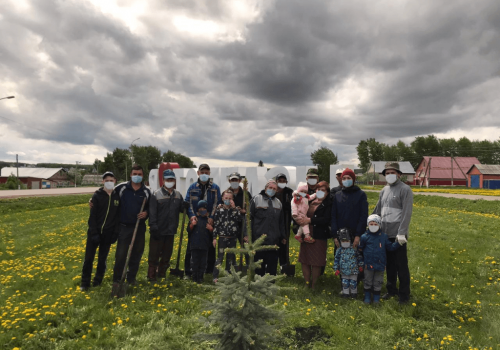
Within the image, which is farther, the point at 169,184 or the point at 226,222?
the point at 169,184

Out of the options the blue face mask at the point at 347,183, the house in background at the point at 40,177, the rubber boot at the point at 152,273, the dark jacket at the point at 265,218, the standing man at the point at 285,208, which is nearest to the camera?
the blue face mask at the point at 347,183

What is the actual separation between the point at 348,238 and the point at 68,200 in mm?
30416

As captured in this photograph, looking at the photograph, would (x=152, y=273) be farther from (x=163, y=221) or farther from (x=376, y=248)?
(x=376, y=248)

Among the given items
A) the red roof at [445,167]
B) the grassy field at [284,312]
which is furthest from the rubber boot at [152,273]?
the red roof at [445,167]

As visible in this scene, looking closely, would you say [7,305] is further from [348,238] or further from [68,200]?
[68,200]

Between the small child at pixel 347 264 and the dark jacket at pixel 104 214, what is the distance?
15.8 ft

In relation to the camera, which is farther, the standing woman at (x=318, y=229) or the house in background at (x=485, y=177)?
the house in background at (x=485, y=177)

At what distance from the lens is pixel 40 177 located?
87.9m

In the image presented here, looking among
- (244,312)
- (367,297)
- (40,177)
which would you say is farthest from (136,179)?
(40,177)

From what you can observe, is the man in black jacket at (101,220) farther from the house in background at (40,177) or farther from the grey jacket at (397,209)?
the house in background at (40,177)

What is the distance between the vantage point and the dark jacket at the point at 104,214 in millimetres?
6566

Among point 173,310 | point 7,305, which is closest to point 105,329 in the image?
point 173,310

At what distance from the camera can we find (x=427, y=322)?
499 centimetres

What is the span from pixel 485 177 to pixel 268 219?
68403 mm
